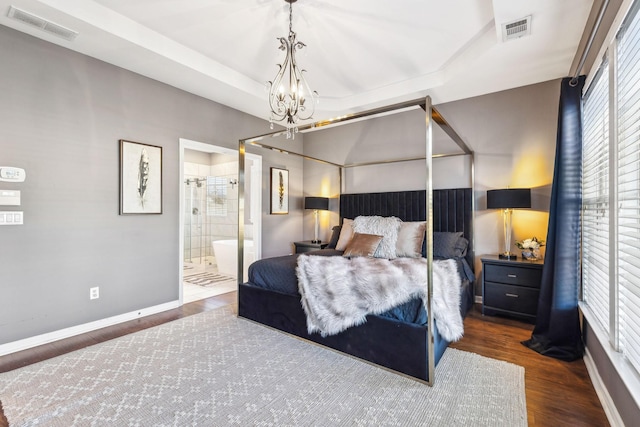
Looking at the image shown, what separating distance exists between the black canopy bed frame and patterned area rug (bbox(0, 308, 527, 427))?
11cm

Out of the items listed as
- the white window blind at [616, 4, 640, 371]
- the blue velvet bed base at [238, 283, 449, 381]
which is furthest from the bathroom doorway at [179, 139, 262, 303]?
the white window blind at [616, 4, 640, 371]

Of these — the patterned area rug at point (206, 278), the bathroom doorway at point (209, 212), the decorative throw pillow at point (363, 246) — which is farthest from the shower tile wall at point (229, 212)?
the decorative throw pillow at point (363, 246)

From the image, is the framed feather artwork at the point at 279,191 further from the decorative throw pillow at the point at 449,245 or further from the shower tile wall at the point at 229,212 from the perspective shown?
the decorative throw pillow at the point at 449,245

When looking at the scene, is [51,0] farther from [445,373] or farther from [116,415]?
[445,373]

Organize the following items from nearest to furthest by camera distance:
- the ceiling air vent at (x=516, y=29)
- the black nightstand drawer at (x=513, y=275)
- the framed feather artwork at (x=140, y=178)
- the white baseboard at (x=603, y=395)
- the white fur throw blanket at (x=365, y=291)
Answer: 1. the white baseboard at (x=603, y=395)
2. the white fur throw blanket at (x=365, y=291)
3. the ceiling air vent at (x=516, y=29)
4. the black nightstand drawer at (x=513, y=275)
5. the framed feather artwork at (x=140, y=178)

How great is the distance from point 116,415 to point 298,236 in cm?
395

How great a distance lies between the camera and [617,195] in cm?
170

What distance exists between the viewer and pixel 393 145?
15.2 feet

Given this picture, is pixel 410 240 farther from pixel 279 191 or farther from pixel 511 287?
pixel 279 191

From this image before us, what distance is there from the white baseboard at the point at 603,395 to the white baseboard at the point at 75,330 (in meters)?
3.99

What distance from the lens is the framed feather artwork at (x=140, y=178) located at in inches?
127

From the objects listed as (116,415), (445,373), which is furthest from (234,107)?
(445,373)

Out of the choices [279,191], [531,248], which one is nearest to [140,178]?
[279,191]

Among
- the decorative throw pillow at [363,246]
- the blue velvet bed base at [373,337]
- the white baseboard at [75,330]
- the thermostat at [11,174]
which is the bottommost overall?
the white baseboard at [75,330]
